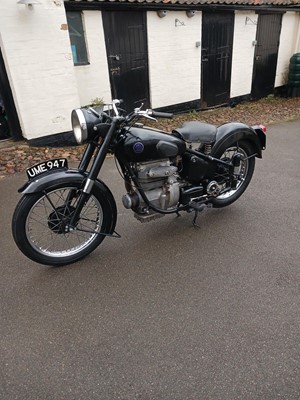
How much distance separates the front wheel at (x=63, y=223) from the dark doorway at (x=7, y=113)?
10.8 ft

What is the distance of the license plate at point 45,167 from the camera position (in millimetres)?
2373

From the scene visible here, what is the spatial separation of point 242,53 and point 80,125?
835cm

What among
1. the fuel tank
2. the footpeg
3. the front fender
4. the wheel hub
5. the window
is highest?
the window

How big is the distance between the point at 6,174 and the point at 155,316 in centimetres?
Answer: 349

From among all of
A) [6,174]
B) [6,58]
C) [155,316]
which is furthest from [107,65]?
[155,316]

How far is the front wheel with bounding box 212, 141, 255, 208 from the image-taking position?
3316 mm

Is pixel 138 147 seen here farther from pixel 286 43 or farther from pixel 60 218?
pixel 286 43

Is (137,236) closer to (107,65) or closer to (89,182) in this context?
(89,182)

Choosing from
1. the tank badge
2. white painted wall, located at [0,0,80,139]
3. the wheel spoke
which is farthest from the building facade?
the tank badge

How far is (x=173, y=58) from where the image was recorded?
7.47 meters

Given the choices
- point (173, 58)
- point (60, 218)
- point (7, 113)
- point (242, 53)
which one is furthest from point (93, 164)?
point (242, 53)

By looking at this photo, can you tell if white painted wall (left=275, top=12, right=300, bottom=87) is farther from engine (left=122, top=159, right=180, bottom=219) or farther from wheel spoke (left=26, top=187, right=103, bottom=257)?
wheel spoke (left=26, top=187, right=103, bottom=257)

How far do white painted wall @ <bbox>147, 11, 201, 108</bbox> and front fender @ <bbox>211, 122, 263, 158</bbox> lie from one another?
459 cm

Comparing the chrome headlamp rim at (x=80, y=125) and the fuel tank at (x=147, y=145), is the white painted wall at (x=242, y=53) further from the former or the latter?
the chrome headlamp rim at (x=80, y=125)
